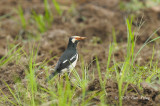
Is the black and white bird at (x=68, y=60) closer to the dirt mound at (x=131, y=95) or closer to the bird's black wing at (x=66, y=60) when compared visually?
the bird's black wing at (x=66, y=60)

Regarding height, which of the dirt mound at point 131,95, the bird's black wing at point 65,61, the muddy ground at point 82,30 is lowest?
the muddy ground at point 82,30

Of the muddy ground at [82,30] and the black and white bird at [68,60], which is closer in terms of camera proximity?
the black and white bird at [68,60]

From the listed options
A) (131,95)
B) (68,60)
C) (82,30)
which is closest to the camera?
(131,95)

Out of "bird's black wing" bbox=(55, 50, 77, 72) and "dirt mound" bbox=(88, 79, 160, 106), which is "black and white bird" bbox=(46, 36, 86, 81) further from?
"dirt mound" bbox=(88, 79, 160, 106)

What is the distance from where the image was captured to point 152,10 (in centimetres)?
830

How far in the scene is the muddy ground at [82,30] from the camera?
19.1 feet

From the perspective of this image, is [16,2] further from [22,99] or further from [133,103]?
[133,103]

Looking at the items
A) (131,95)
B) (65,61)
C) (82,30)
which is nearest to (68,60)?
(65,61)

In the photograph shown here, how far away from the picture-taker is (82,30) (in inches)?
309

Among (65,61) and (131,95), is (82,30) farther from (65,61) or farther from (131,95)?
(131,95)

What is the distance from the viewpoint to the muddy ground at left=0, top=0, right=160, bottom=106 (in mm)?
5812

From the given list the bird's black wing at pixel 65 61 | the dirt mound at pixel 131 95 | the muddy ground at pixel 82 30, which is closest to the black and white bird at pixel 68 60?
the bird's black wing at pixel 65 61

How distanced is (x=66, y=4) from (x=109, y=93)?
6.46 metres

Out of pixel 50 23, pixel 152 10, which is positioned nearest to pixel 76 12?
pixel 50 23
